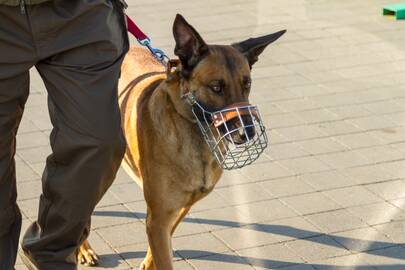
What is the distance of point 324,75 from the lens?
331 inches

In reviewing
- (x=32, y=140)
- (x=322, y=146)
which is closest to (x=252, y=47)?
(x=322, y=146)

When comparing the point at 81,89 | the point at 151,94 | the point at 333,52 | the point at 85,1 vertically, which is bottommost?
the point at 333,52

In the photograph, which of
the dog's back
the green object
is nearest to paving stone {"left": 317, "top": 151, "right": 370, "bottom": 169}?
the dog's back

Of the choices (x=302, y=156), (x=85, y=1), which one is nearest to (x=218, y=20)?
(x=302, y=156)

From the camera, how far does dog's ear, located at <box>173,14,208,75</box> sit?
4.51 metres

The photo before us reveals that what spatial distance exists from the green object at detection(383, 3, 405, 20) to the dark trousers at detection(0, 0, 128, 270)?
247 inches

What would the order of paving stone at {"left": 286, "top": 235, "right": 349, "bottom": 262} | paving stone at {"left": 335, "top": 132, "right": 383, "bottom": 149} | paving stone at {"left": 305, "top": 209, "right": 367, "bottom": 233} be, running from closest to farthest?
paving stone at {"left": 286, "top": 235, "right": 349, "bottom": 262}, paving stone at {"left": 305, "top": 209, "right": 367, "bottom": 233}, paving stone at {"left": 335, "top": 132, "right": 383, "bottom": 149}

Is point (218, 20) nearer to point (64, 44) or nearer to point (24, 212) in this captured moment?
point (24, 212)

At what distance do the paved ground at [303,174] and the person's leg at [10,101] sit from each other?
0.53m

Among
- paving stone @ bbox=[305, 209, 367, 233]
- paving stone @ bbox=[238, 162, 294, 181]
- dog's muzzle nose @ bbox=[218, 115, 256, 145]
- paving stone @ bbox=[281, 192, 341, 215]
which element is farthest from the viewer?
paving stone @ bbox=[238, 162, 294, 181]

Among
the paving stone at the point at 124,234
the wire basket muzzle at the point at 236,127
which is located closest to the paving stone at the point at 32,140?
the paving stone at the point at 124,234

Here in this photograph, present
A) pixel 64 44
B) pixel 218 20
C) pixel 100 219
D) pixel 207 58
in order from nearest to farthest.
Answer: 1. pixel 64 44
2. pixel 207 58
3. pixel 100 219
4. pixel 218 20

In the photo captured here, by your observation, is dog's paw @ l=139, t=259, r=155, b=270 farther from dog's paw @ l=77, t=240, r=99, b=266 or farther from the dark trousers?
the dark trousers

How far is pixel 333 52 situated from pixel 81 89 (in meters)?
5.29
